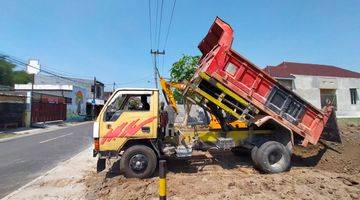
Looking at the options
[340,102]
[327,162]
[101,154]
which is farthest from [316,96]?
[101,154]

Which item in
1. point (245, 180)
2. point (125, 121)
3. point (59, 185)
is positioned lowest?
point (59, 185)

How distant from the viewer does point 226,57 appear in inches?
356

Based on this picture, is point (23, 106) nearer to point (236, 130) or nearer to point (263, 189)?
point (236, 130)

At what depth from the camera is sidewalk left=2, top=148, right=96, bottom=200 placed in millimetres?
7131

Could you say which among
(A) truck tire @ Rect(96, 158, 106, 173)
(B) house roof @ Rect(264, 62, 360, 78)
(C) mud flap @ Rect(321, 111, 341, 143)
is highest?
(B) house roof @ Rect(264, 62, 360, 78)

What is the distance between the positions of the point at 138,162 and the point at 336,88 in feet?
88.5

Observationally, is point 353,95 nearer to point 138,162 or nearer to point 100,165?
point 138,162

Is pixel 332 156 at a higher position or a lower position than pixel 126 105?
lower

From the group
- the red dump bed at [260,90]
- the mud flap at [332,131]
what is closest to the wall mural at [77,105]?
the red dump bed at [260,90]

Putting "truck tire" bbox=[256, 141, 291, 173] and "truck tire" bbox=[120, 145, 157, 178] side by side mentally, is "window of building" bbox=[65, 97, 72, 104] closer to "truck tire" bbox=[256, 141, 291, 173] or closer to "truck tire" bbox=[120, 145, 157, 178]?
"truck tire" bbox=[120, 145, 157, 178]

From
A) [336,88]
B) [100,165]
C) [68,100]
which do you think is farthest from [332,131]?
[68,100]

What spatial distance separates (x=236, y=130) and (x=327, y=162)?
114 inches

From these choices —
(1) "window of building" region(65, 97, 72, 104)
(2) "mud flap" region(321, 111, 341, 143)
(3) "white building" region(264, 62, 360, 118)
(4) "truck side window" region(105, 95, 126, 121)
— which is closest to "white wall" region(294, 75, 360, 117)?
(3) "white building" region(264, 62, 360, 118)

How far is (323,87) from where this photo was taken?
29.7 m
